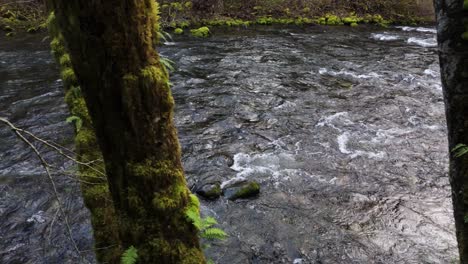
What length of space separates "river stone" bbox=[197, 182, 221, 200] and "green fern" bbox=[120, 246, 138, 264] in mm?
3926

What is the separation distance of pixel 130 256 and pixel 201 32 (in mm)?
16962

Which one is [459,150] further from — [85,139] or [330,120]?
[330,120]

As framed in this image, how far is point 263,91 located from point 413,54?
279 inches

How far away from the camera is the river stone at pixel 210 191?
6.74m

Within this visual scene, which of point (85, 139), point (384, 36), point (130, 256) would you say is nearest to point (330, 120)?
point (85, 139)

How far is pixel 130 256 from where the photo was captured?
278cm

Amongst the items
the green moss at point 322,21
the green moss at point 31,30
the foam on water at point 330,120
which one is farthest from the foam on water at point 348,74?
the green moss at point 31,30

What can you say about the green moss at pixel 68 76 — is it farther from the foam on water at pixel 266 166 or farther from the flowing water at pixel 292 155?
the foam on water at pixel 266 166

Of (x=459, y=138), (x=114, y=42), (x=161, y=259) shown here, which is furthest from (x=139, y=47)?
(x=459, y=138)

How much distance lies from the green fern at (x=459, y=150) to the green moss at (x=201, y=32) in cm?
1637

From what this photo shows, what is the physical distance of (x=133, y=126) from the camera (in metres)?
2.42

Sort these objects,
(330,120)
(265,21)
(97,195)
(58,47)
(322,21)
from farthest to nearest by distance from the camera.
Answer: (265,21), (322,21), (330,120), (58,47), (97,195)

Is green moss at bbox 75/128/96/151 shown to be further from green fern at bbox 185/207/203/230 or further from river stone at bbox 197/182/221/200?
river stone at bbox 197/182/221/200

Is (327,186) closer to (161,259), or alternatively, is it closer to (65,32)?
(161,259)
